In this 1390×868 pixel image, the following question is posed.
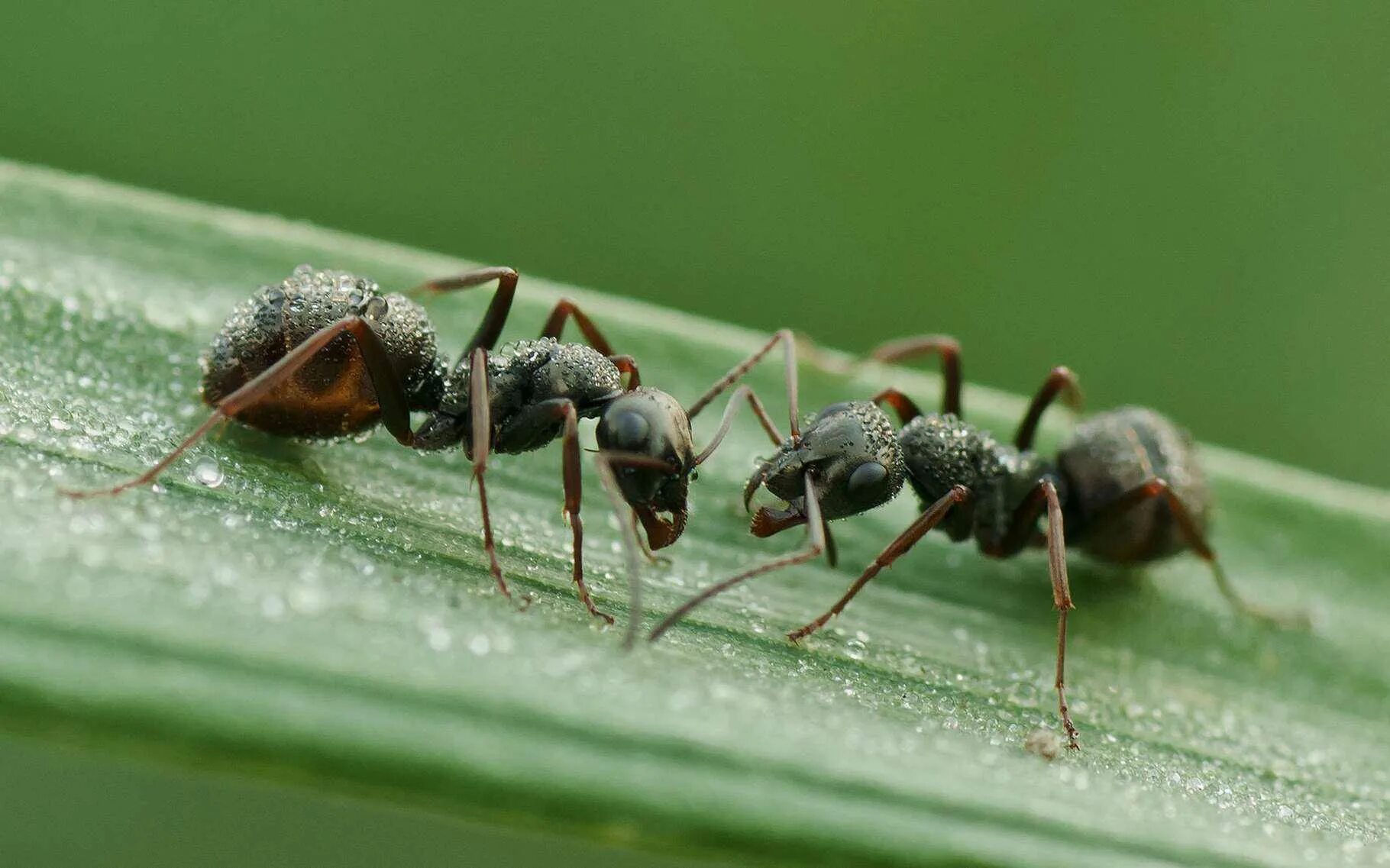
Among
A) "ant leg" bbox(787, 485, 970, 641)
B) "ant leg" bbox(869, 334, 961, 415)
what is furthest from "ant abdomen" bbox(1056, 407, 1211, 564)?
"ant leg" bbox(787, 485, 970, 641)

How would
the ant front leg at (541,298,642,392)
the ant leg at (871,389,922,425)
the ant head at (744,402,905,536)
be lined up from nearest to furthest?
the ant head at (744,402,905,536), the ant front leg at (541,298,642,392), the ant leg at (871,389,922,425)

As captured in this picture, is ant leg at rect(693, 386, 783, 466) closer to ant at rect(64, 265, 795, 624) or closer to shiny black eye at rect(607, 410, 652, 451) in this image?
ant at rect(64, 265, 795, 624)

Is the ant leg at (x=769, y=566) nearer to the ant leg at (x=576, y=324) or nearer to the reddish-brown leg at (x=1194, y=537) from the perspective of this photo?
the ant leg at (x=576, y=324)

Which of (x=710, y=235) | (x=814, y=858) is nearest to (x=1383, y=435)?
(x=710, y=235)

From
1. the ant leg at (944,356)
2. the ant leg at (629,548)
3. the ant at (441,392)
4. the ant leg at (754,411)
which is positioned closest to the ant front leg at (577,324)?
the ant at (441,392)

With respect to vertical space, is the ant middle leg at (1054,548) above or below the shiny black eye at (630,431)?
below

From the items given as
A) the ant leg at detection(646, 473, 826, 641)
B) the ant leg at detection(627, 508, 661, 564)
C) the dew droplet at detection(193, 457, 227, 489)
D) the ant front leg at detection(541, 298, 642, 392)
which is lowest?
the ant leg at detection(627, 508, 661, 564)

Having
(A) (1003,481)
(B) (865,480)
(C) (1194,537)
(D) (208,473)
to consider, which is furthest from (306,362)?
(C) (1194,537)

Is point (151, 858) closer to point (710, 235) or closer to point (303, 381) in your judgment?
point (303, 381)
